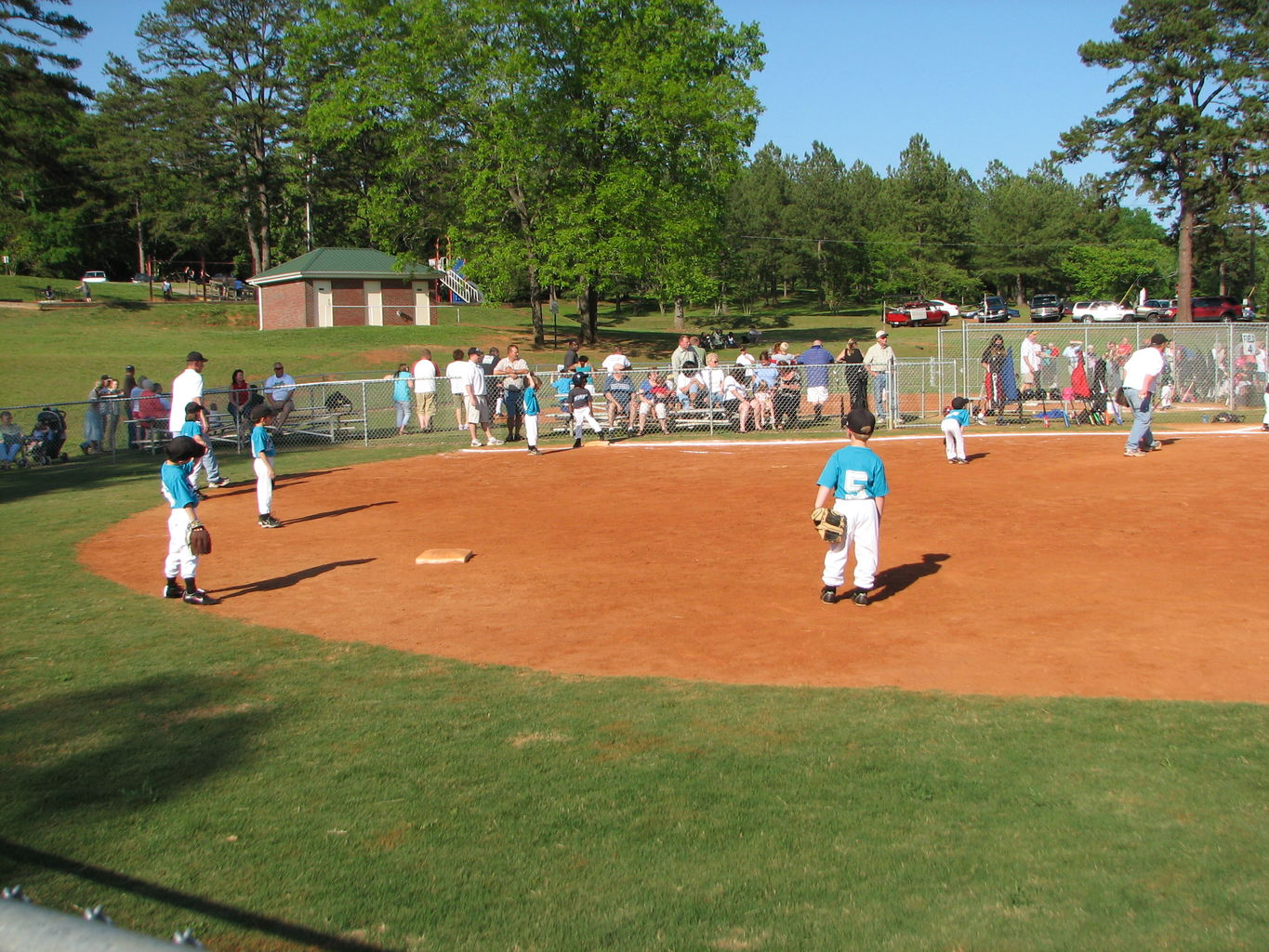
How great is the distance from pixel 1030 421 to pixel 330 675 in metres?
18.0

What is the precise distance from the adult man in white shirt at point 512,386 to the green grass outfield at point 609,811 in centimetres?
1343

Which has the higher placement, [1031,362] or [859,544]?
[1031,362]

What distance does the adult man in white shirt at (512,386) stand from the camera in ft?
69.1

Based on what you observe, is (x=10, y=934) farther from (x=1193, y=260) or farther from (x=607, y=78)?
(x=1193, y=260)

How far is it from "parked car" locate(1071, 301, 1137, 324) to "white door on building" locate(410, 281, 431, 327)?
118 ft

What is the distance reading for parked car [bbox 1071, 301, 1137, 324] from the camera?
60.3 meters

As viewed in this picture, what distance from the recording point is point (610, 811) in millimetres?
5262

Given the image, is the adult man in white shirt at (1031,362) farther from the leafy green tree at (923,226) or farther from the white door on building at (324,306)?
the leafy green tree at (923,226)

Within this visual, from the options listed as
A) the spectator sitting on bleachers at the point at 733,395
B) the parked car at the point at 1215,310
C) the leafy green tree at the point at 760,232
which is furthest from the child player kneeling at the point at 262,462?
the leafy green tree at the point at 760,232

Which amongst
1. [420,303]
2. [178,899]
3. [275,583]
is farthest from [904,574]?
[420,303]

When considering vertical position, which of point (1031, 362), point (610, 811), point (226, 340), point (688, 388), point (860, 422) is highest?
point (226, 340)

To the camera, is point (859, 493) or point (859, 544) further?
point (859, 544)

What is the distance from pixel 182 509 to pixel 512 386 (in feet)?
39.7

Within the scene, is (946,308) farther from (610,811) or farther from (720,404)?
(610,811)
